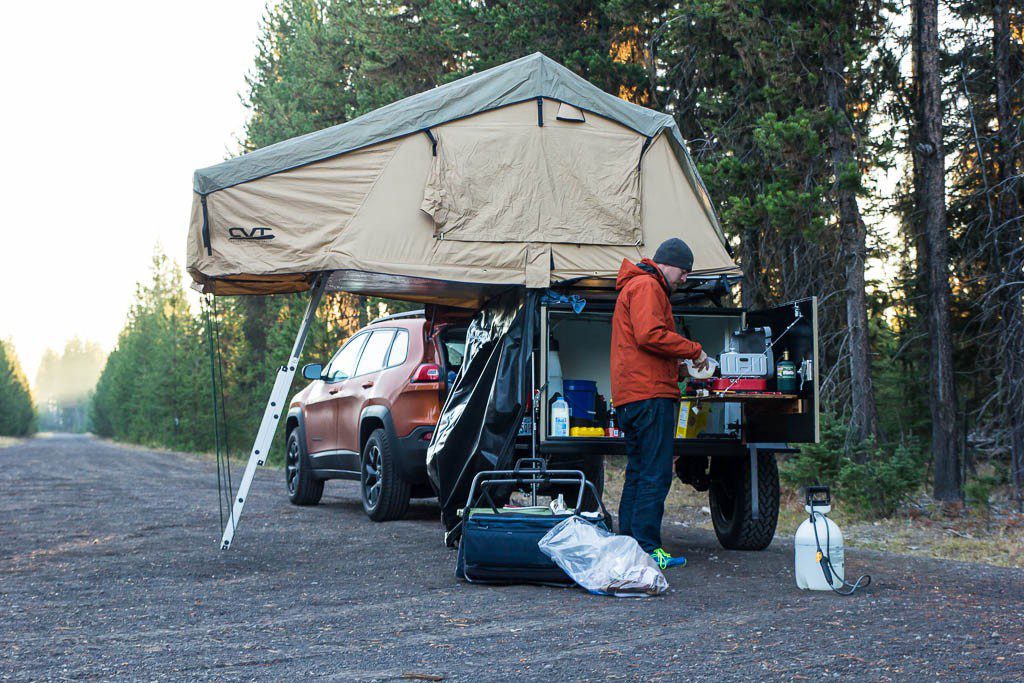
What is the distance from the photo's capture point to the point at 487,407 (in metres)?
7.58

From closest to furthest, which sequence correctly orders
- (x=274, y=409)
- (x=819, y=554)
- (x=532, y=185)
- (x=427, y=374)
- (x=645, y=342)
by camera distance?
1. (x=819, y=554)
2. (x=645, y=342)
3. (x=274, y=409)
4. (x=532, y=185)
5. (x=427, y=374)

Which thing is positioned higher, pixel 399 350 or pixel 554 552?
pixel 399 350

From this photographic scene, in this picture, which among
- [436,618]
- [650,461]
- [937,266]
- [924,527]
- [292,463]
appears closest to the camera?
[436,618]

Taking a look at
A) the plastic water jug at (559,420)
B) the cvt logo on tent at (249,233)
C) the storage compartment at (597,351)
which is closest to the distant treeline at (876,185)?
the storage compartment at (597,351)

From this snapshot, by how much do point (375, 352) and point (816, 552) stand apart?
5224mm

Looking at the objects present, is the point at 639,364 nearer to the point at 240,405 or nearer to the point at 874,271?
the point at 874,271

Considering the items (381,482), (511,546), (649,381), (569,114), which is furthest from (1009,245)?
(511,546)

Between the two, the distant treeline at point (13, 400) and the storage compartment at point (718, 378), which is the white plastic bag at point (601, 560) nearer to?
the storage compartment at point (718, 378)

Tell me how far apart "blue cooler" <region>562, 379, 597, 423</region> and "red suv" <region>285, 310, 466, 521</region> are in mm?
1692

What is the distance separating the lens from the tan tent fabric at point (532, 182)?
761cm

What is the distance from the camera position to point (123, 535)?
29.4 feet

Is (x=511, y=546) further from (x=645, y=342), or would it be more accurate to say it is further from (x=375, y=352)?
(x=375, y=352)

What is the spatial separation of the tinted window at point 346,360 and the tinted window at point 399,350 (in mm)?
804

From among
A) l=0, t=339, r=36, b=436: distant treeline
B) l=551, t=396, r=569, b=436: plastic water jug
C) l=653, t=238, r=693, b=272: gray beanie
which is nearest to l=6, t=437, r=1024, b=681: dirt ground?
l=551, t=396, r=569, b=436: plastic water jug
